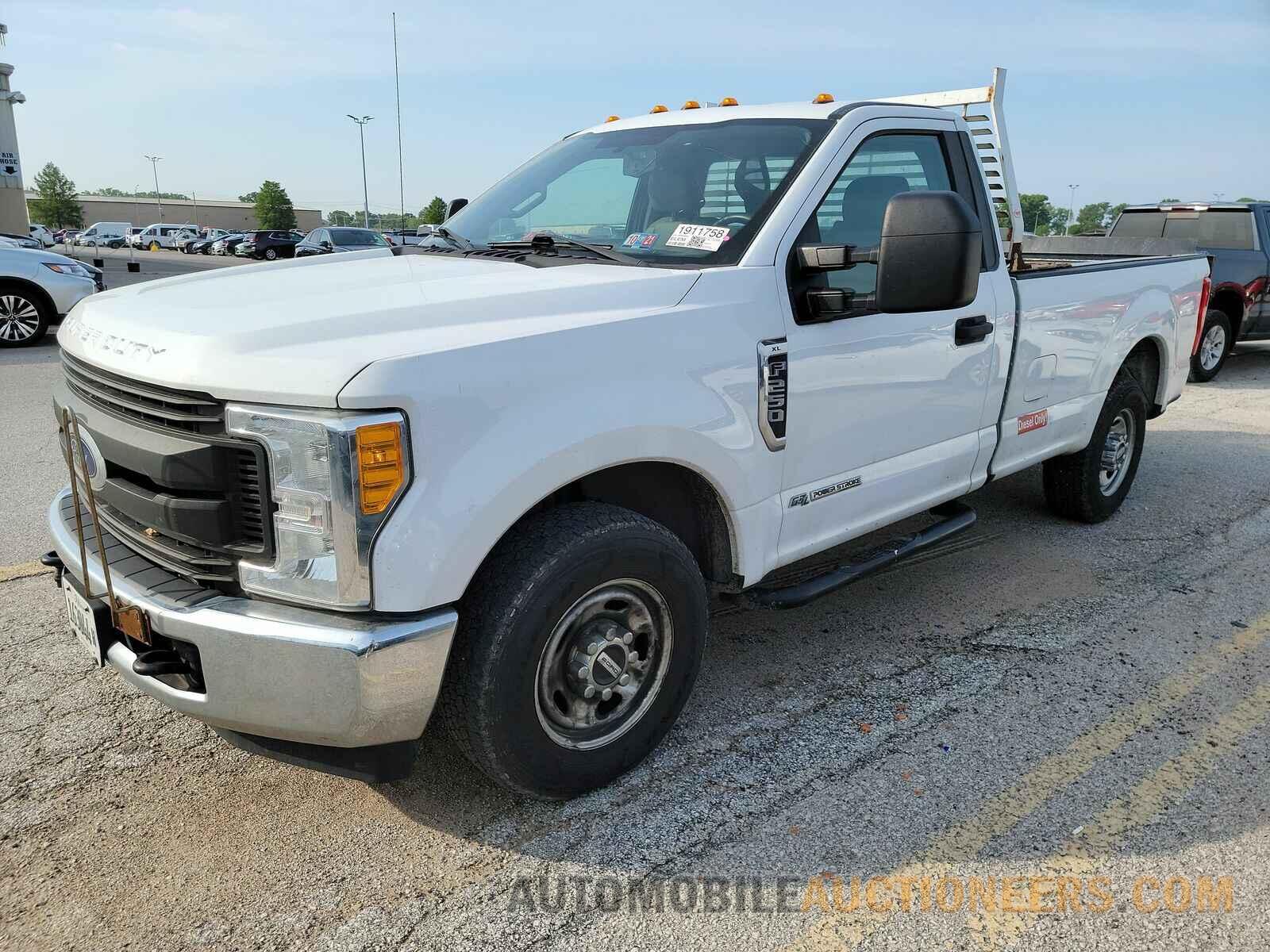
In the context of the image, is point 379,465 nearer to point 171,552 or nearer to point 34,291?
point 171,552

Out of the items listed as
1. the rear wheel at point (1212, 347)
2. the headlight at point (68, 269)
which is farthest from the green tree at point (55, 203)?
the rear wheel at point (1212, 347)

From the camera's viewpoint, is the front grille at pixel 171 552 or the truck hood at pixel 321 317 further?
the front grille at pixel 171 552

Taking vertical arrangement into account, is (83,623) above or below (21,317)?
below

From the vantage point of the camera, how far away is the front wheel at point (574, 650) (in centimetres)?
244

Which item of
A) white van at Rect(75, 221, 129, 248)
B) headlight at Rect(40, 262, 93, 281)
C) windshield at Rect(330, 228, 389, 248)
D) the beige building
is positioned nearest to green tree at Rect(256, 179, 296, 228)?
the beige building

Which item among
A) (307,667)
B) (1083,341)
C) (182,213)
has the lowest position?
(307,667)

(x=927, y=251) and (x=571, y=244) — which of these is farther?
(x=571, y=244)

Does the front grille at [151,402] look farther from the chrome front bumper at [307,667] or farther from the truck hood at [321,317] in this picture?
the chrome front bumper at [307,667]

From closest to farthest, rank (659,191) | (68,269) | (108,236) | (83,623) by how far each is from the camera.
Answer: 1. (83,623)
2. (659,191)
3. (68,269)
4. (108,236)

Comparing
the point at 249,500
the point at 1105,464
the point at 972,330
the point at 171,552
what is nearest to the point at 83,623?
the point at 171,552

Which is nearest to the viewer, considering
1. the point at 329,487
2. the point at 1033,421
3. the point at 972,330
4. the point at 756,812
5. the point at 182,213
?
the point at 329,487

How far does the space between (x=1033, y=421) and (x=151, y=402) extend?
3604 millimetres

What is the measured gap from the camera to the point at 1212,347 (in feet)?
35.4

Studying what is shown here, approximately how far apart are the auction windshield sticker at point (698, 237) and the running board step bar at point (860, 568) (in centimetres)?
115
